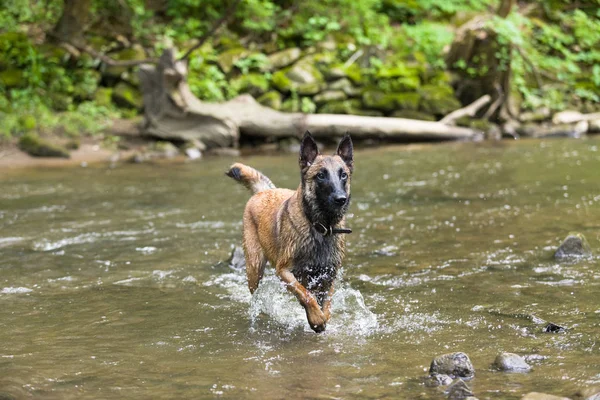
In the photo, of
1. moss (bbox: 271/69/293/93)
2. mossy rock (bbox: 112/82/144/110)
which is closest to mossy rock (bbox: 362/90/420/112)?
moss (bbox: 271/69/293/93)

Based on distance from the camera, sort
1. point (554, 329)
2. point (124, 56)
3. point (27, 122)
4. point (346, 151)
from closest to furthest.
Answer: point (554, 329)
point (346, 151)
point (27, 122)
point (124, 56)

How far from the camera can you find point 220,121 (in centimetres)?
1873

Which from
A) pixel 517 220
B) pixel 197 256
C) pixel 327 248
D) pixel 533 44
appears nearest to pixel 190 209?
pixel 197 256

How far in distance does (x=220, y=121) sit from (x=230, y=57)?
15.2 feet

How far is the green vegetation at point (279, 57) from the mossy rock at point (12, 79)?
3cm

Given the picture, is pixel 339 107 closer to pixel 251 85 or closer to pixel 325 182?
pixel 251 85

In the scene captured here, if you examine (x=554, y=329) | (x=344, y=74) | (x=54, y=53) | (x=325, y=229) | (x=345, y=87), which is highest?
(x=325, y=229)

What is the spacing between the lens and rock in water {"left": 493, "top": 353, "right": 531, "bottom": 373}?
4.75 meters

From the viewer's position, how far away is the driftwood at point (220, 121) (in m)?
18.7

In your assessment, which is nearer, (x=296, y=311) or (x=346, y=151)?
(x=346, y=151)

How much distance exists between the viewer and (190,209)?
38.2 ft

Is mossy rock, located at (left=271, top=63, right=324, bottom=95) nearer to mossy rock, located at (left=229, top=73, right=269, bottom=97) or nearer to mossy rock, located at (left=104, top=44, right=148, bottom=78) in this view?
mossy rock, located at (left=229, top=73, right=269, bottom=97)

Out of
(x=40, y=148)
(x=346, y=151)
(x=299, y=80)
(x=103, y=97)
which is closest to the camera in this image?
(x=346, y=151)

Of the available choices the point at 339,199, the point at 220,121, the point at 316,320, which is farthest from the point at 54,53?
the point at 316,320
